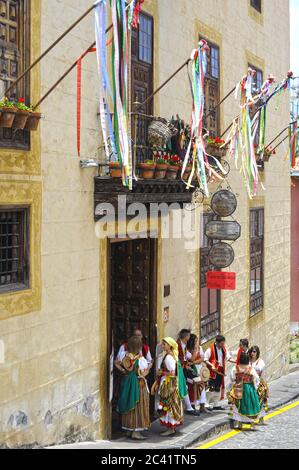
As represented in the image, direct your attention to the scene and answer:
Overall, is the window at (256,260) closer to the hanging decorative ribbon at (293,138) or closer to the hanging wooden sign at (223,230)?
the hanging decorative ribbon at (293,138)

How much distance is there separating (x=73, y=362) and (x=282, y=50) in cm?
1377

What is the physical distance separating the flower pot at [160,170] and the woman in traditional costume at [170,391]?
2480 millimetres

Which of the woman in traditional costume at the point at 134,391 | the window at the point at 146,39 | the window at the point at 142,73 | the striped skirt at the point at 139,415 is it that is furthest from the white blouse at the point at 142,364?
the window at the point at 146,39

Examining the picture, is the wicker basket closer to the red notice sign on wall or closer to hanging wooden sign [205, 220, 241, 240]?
hanging wooden sign [205, 220, 241, 240]

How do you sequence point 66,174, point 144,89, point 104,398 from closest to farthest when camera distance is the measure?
point 66,174
point 104,398
point 144,89

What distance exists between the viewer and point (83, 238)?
1100 centimetres

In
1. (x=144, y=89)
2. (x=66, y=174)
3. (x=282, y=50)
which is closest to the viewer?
(x=66, y=174)

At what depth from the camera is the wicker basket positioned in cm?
1205

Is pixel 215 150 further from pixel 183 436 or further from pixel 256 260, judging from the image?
pixel 183 436

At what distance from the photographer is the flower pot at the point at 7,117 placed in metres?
8.70
